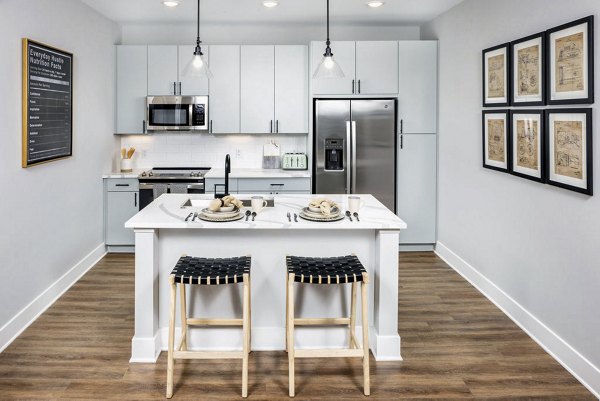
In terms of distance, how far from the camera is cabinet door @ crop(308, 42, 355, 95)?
20.5 feet

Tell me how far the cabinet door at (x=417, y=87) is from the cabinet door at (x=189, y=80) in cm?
209

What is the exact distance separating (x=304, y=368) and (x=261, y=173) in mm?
3209

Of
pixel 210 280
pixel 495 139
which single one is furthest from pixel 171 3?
pixel 210 280

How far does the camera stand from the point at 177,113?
6469 millimetres

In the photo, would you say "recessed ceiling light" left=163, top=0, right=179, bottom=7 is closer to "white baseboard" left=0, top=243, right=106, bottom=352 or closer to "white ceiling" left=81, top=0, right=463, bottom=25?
"white ceiling" left=81, top=0, right=463, bottom=25

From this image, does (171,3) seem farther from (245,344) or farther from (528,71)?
(245,344)

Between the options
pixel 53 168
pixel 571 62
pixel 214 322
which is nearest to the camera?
pixel 571 62

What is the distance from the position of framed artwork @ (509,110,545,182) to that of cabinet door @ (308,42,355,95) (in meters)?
2.26

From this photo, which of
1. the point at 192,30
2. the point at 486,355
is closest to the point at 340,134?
the point at 192,30

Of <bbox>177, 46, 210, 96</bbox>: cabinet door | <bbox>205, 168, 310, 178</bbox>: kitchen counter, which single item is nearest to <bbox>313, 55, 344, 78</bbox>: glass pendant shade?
<bbox>205, 168, 310, 178</bbox>: kitchen counter

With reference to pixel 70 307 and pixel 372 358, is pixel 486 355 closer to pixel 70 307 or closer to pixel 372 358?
pixel 372 358

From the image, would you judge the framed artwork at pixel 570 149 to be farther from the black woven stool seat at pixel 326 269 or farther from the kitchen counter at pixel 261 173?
the kitchen counter at pixel 261 173

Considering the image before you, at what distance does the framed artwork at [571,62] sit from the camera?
328 centimetres

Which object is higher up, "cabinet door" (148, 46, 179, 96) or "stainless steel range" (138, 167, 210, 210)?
"cabinet door" (148, 46, 179, 96)
